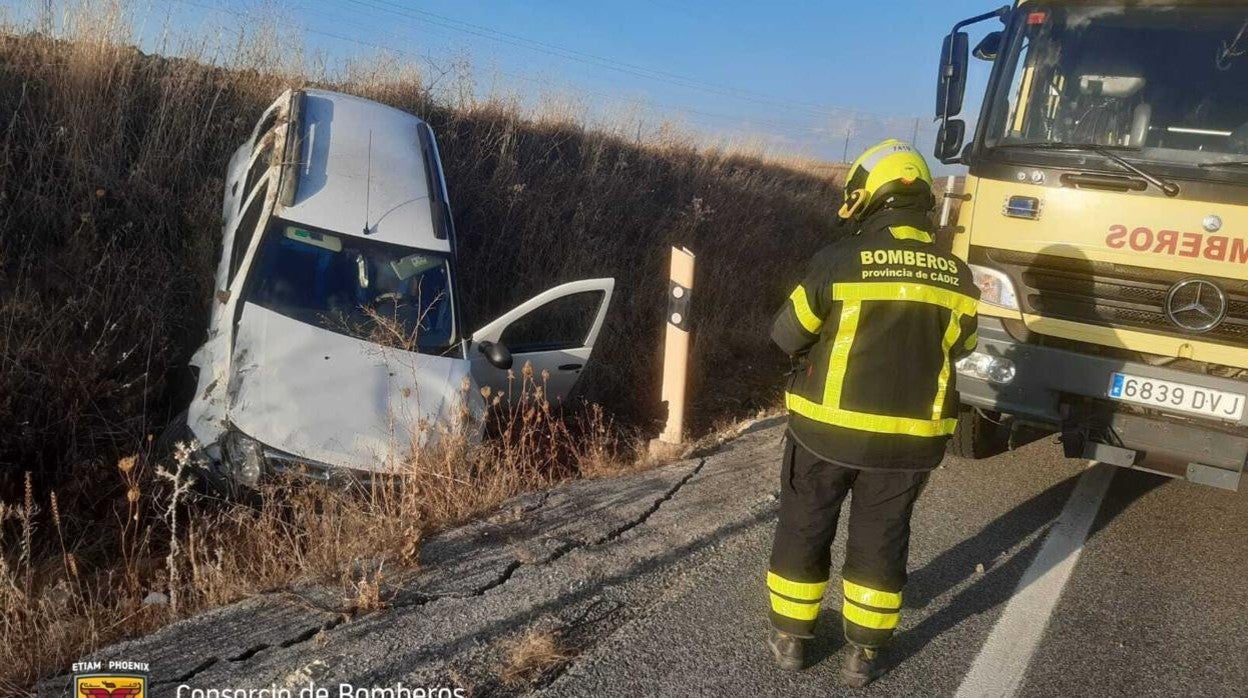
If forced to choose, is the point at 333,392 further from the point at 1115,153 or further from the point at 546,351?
the point at 1115,153

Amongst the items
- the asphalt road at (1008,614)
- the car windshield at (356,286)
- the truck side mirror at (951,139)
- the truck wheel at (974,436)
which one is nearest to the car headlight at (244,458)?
the car windshield at (356,286)

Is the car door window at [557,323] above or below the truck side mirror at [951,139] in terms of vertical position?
below

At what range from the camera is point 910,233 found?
2961mm

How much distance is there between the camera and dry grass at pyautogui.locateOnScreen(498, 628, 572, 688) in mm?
2789

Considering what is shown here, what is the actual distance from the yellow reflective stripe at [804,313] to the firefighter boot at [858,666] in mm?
1135

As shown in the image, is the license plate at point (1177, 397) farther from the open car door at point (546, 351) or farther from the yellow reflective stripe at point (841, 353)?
the open car door at point (546, 351)

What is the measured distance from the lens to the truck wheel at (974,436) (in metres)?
5.50

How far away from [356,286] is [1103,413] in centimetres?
439

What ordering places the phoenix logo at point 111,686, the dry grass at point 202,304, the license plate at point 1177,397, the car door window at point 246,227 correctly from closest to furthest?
the phoenix logo at point 111,686
the dry grass at point 202,304
the license plate at point 1177,397
the car door window at point 246,227

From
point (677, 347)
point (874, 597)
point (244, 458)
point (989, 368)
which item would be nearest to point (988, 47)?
point (989, 368)

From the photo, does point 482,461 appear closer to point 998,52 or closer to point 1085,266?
point 1085,266

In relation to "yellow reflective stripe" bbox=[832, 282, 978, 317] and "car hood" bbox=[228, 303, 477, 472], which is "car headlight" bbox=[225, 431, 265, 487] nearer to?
"car hood" bbox=[228, 303, 477, 472]

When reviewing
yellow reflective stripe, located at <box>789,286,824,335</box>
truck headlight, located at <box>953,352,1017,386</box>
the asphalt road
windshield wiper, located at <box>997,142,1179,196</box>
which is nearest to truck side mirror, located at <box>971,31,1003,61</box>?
windshield wiper, located at <box>997,142,1179,196</box>

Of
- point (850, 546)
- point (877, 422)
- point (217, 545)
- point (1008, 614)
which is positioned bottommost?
point (217, 545)
